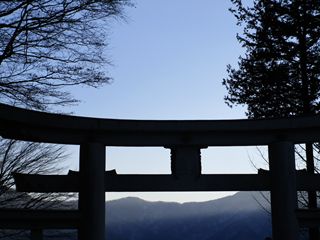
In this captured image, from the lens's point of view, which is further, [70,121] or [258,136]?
[258,136]

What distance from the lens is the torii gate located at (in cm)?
917

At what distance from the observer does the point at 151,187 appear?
31.5ft

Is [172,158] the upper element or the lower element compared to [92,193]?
upper

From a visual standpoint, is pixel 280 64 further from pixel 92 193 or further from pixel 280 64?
pixel 92 193

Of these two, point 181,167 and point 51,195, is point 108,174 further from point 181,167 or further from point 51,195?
point 51,195

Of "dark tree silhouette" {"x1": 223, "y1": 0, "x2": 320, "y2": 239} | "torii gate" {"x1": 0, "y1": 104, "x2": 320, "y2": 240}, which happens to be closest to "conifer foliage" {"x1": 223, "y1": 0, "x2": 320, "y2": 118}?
"dark tree silhouette" {"x1": 223, "y1": 0, "x2": 320, "y2": 239}

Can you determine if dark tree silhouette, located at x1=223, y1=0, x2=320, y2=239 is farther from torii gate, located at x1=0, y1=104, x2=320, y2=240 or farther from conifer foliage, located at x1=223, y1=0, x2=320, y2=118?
torii gate, located at x1=0, y1=104, x2=320, y2=240

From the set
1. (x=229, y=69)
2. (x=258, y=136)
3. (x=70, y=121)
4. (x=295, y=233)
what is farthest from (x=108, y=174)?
(x=229, y=69)

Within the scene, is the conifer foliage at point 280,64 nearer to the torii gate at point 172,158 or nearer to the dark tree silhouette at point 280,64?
the dark tree silhouette at point 280,64

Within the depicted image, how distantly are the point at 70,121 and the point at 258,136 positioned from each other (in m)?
3.74

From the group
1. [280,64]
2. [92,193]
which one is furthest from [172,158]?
[280,64]

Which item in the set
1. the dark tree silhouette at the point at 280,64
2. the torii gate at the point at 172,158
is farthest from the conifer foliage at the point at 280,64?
the torii gate at the point at 172,158

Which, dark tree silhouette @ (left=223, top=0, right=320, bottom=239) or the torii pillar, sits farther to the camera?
dark tree silhouette @ (left=223, top=0, right=320, bottom=239)

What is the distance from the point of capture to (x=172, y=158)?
32.4ft
